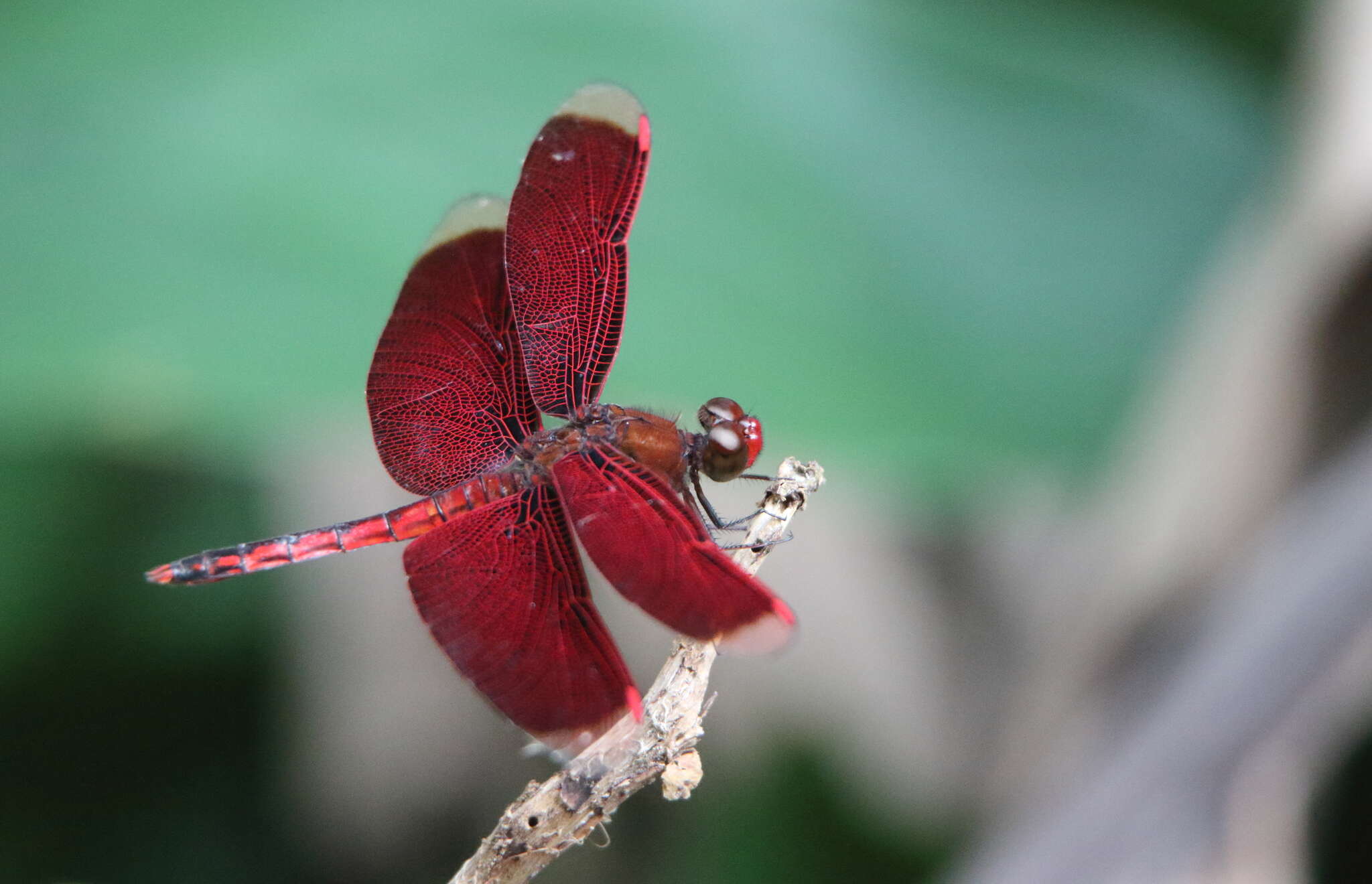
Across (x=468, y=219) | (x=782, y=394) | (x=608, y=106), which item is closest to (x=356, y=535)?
(x=468, y=219)

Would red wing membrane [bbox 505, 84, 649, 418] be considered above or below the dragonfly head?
above

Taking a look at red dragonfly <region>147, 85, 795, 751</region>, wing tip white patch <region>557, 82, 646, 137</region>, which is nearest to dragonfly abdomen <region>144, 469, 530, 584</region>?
red dragonfly <region>147, 85, 795, 751</region>

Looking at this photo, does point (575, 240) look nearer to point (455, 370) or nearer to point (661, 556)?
point (455, 370)

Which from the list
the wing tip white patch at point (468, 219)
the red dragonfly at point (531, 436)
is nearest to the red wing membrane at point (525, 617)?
the red dragonfly at point (531, 436)

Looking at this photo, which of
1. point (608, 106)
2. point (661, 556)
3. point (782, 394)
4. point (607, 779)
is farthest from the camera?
point (782, 394)

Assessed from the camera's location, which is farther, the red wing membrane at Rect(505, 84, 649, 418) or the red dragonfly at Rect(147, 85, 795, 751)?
the red wing membrane at Rect(505, 84, 649, 418)

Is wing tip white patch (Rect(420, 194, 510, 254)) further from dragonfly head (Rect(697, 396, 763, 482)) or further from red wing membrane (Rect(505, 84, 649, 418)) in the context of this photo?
dragonfly head (Rect(697, 396, 763, 482))
